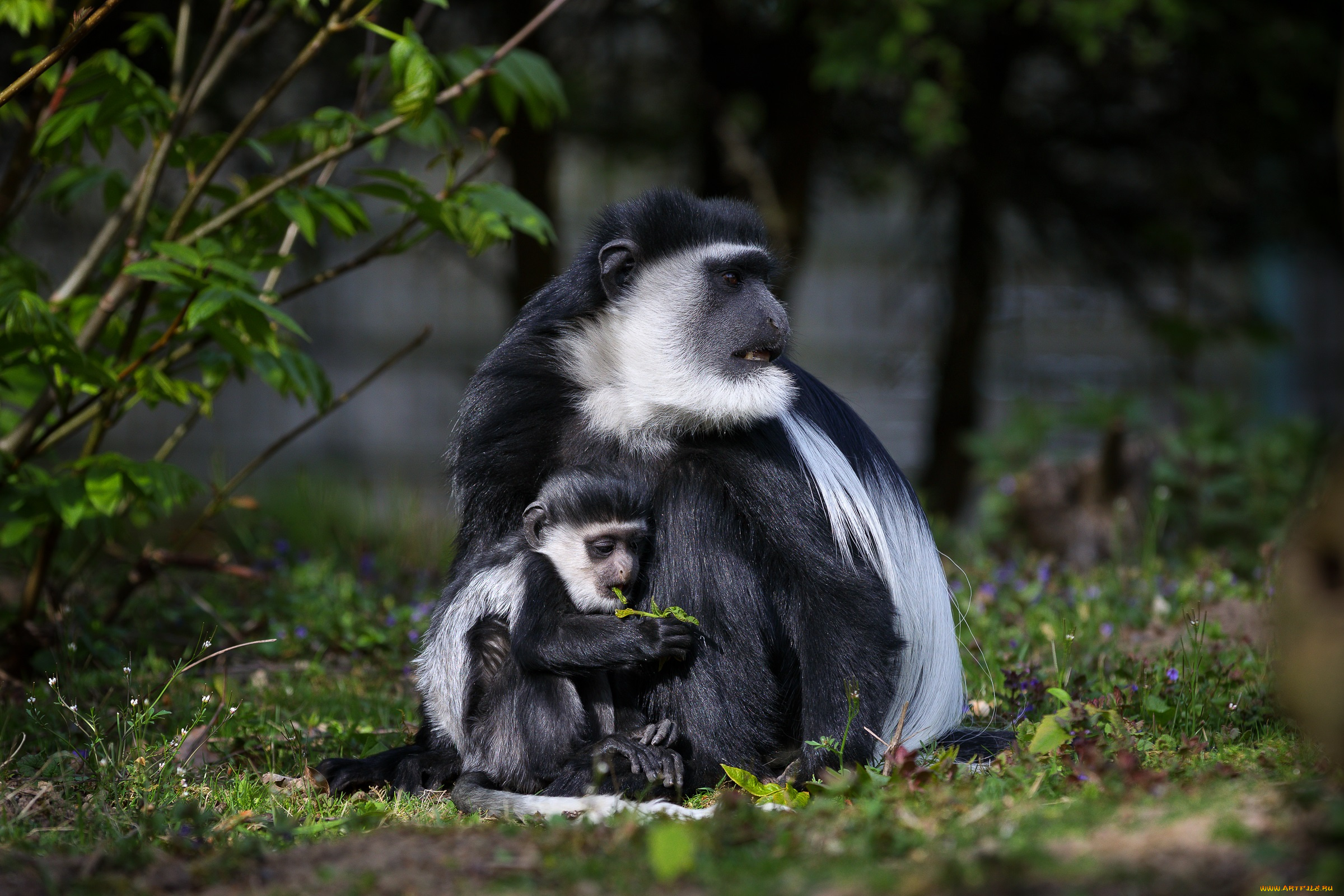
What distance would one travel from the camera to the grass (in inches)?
62.9

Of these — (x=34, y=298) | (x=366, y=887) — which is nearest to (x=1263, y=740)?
(x=366, y=887)

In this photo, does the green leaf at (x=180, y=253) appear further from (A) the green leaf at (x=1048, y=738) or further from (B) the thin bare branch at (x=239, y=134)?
(A) the green leaf at (x=1048, y=738)

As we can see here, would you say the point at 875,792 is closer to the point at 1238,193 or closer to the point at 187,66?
the point at 187,66

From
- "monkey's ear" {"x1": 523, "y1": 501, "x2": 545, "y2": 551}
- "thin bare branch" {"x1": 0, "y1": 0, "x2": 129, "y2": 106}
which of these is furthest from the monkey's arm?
"thin bare branch" {"x1": 0, "y1": 0, "x2": 129, "y2": 106}

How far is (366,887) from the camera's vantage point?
167 centimetres

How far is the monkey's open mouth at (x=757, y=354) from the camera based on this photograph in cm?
280

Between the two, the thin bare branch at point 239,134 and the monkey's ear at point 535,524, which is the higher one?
the thin bare branch at point 239,134

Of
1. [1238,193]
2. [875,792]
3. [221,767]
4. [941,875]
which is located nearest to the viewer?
[941,875]

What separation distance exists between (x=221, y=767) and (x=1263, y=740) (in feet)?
7.76

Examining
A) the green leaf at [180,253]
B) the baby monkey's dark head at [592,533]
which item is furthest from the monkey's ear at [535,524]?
the green leaf at [180,253]

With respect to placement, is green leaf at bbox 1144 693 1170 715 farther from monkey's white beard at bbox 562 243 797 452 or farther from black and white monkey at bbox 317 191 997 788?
monkey's white beard at bbox 562 243 797 452

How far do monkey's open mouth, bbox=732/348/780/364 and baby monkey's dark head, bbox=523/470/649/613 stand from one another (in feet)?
1.32

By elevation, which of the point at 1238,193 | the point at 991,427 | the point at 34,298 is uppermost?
the point at 1238,193

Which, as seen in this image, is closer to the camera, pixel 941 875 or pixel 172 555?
pixel 941 875
